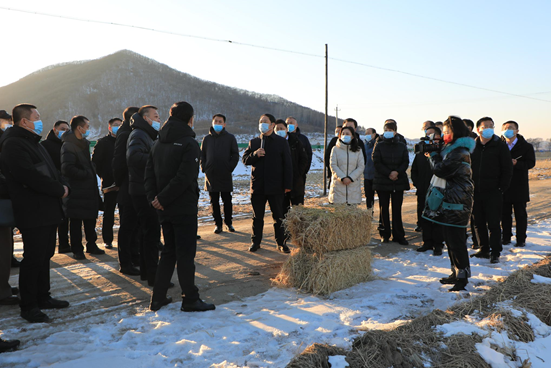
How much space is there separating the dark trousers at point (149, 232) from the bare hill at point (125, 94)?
76835mm

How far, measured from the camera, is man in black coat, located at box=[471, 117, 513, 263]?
6523 mm

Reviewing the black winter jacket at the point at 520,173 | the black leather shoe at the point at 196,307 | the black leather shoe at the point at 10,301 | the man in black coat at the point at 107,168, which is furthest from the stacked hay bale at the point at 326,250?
the man in black coat at the point at 107,168

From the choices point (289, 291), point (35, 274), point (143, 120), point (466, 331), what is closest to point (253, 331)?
point (289, 291)

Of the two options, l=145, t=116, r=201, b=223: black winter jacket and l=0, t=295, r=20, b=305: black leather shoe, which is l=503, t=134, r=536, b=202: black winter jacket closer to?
l=145, t=116, r=201, b=223: black winter jacket

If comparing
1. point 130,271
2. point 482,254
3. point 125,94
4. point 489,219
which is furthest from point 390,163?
point 125,94

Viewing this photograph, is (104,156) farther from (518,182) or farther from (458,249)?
(518,182)

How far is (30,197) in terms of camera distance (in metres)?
4.23

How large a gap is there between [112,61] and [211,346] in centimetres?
13413

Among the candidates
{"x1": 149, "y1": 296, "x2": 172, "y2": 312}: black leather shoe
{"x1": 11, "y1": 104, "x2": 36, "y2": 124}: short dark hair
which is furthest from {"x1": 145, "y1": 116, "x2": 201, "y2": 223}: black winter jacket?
{"x1": 11, "y1": 104, "x2": 36, "y2": 124}: short dark hair

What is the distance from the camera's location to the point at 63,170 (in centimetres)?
623

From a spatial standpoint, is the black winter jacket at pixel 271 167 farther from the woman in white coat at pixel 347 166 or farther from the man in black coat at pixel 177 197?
the man in black coat at pixel 177 197

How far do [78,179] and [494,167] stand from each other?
679cm

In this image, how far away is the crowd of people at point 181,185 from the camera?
425cm

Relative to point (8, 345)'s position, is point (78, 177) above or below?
above
